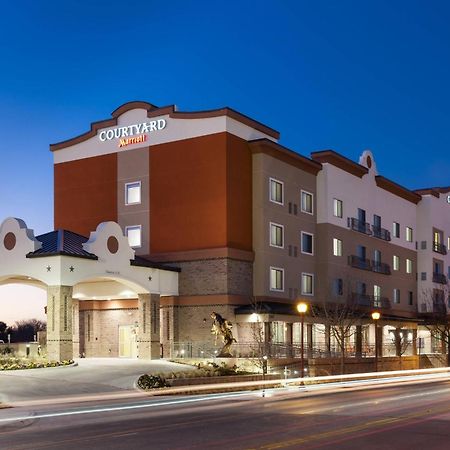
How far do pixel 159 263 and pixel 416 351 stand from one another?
2777cm

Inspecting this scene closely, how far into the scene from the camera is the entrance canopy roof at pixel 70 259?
41.7 metres

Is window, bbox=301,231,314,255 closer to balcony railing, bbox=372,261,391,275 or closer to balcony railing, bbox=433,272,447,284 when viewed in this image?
balcony railing, bbox=372,261,391,275

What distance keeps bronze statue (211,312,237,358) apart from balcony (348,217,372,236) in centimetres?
2059

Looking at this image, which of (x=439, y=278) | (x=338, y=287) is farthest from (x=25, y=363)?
(x=439, y=278)

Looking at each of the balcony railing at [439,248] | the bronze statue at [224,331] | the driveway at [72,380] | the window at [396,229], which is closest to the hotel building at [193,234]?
the bronze statue at [224,331]

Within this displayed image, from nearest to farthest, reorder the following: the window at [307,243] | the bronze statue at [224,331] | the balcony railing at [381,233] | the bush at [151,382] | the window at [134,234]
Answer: the bush at [151,382] < the bronze statue at [224,331] < the window at [134,234] < the window at [307,243] < the balcony railing at [381,233]

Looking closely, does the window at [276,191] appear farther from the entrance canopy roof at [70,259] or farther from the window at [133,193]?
the entrance canopy roof at [70,259]

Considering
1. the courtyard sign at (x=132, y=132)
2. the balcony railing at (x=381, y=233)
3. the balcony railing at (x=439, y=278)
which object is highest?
the courtyard sign at (x=132, y=132)

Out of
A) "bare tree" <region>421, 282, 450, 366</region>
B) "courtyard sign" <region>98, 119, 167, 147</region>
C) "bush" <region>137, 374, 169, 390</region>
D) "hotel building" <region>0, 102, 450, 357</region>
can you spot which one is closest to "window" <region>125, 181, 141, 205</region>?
"hotel building" <region>0, 102, 450, 357</region>

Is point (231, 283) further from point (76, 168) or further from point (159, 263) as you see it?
point (76, 168)

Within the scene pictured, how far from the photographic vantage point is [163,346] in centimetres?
4997

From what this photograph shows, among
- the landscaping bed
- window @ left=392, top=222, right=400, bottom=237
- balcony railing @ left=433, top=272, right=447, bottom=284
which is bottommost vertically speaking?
the landscaping bed

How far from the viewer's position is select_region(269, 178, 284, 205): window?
176 feet

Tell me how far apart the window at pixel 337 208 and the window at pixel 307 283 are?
567 centimetres
